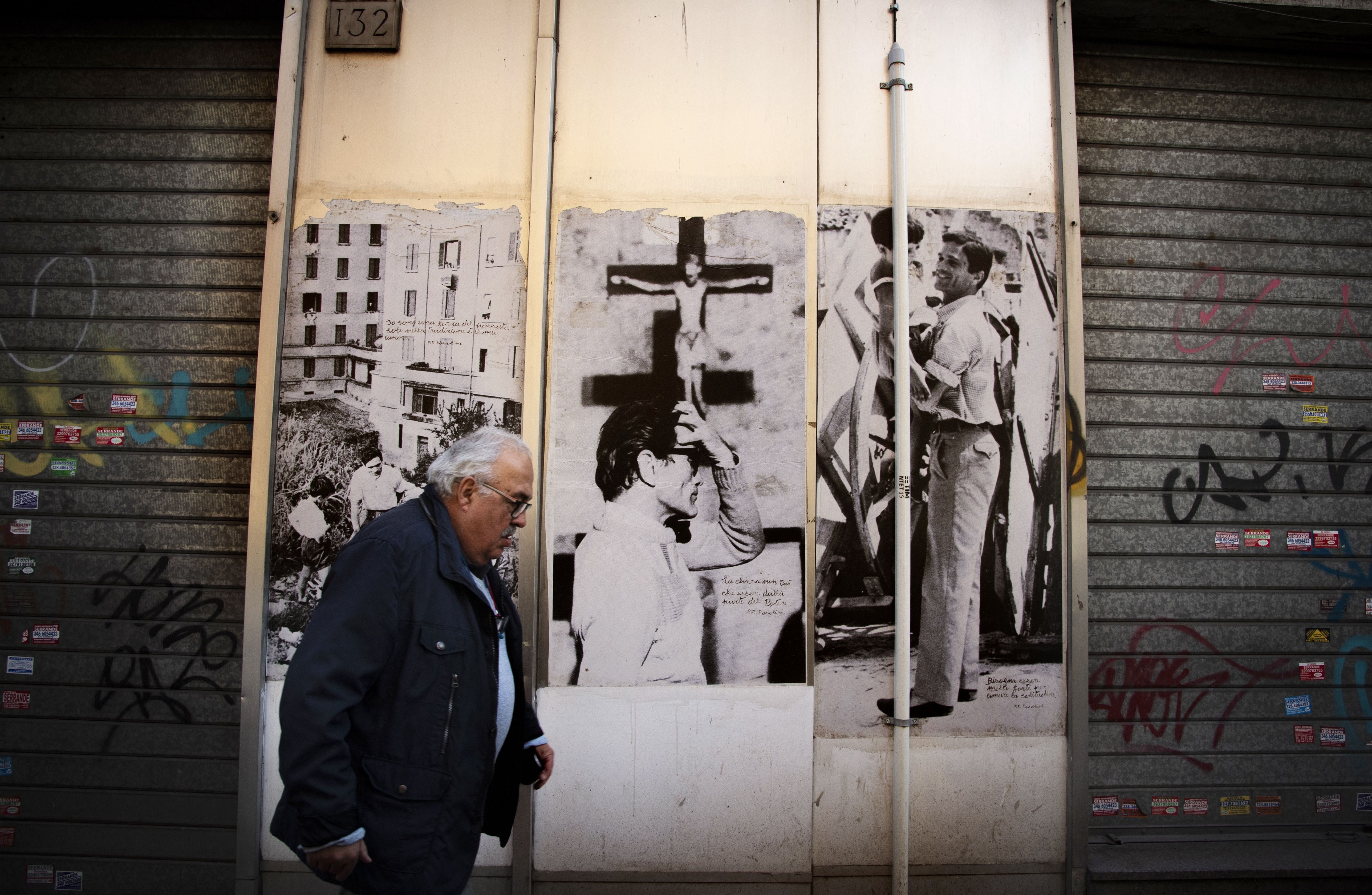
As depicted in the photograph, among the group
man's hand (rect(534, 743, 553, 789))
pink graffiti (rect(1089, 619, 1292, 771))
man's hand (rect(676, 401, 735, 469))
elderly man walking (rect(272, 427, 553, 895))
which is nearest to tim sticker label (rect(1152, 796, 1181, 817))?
pink graffiti (rect(1089, 619, 1292, 771))

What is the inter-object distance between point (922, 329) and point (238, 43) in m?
4.09

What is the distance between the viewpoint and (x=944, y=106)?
140 inches

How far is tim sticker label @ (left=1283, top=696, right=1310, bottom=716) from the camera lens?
3750 millimetres

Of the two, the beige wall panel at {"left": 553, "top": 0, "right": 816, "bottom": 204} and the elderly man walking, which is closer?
the elderly man walking

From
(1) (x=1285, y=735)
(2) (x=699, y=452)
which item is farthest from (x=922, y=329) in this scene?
(1) (x=1285, y=735)

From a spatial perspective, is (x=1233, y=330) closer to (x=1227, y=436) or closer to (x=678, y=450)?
(x=1227, y=436)

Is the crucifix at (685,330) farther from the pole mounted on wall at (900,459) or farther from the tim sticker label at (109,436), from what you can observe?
the tim sticker label at (109,436)

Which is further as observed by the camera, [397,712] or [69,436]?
[69,436]

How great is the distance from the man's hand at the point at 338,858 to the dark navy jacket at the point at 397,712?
0.03m

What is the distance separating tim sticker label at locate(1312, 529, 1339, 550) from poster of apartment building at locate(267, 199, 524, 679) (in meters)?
Result: 4.43

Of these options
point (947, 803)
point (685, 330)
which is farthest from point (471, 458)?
point (947, 803)

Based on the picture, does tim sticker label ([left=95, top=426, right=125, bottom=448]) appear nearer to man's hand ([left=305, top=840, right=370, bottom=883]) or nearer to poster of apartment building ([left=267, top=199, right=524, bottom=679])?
poster of apartment building ([left=267, top=199, right=524, bottom=679])

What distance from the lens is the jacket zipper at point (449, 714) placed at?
6.02 ft

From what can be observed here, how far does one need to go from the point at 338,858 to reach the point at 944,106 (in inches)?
158
